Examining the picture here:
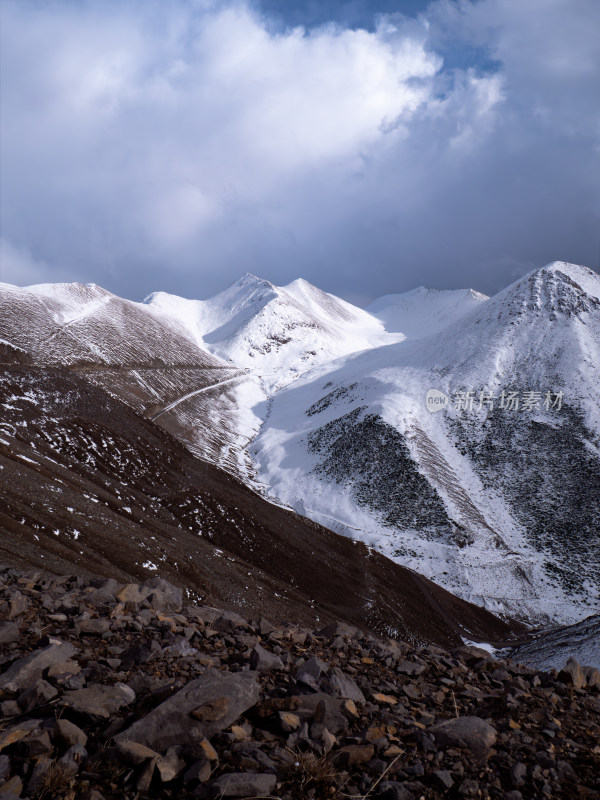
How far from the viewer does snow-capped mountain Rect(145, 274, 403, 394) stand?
127062mm

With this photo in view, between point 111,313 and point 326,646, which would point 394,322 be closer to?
point 111,313

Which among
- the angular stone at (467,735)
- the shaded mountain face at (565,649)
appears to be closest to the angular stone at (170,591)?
the angular stone at (467,735)

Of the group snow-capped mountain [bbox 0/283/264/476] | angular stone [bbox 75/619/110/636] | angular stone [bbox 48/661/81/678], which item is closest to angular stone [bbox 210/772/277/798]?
angular stone [bbox 48/661/81/678]

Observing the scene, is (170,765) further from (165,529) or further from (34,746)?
(165,529)

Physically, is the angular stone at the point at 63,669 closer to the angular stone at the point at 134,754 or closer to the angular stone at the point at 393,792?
the angular stone at the point at 134,754

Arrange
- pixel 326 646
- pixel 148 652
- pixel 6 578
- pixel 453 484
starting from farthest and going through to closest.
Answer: pixel 453 484, pixel 6 578, pixel 326 646, pixel 148 652

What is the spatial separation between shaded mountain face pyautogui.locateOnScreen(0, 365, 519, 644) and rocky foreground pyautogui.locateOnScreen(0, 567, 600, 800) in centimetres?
1149

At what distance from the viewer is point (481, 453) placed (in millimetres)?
56312

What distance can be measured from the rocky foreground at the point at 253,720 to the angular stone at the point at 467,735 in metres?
0.02

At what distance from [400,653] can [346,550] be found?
2941cm

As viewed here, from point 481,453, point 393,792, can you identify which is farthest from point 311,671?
point 481,453

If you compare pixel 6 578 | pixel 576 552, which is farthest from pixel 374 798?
pixel 576 552

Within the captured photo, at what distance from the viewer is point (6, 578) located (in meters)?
9.76

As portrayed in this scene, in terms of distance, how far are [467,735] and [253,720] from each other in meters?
2.60
